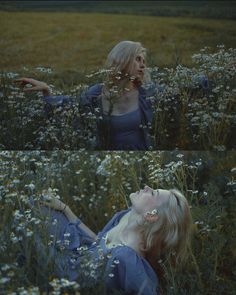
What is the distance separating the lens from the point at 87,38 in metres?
2.88

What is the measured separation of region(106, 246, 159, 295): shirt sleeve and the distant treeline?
1.21 metres

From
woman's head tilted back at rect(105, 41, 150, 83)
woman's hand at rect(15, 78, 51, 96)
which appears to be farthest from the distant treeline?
woman's hand at rect(15, 78, 51, 96)

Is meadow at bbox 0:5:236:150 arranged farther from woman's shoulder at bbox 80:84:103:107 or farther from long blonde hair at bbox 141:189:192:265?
long blonde hair at bbox 141:189:192:265

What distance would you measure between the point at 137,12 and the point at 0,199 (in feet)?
3.86

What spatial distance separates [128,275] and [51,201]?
1.49 ft

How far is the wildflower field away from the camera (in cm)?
207

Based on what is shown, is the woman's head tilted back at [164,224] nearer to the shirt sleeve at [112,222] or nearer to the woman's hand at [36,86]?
the shirt sleeve at [112,222]

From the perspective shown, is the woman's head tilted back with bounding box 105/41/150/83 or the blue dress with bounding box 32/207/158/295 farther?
the woman's head tilted back with bounding box 105/41/150/83

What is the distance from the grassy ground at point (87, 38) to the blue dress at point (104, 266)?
29.4 inches

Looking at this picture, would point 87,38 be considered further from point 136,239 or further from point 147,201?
point 136,239

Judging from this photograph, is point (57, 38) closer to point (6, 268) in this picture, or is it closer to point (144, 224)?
point (144, 224)

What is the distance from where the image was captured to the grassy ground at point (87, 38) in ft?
9.41

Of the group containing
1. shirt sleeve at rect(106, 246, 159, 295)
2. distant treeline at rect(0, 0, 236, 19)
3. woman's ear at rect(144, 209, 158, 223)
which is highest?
distant treeline at rect(0, 0, 236, 19)

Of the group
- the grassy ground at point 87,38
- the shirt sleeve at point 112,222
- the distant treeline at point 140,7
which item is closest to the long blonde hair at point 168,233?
the shirt sleeve at point 112,222
